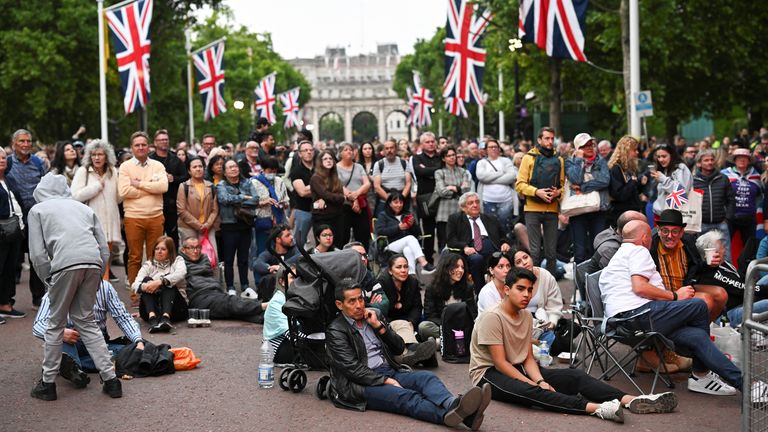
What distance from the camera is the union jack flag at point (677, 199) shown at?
13.5m

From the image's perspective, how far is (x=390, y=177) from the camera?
1633 centimetres

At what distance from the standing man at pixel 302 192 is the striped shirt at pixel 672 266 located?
21.8ft

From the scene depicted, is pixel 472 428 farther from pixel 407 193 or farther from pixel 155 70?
pixel 155 70

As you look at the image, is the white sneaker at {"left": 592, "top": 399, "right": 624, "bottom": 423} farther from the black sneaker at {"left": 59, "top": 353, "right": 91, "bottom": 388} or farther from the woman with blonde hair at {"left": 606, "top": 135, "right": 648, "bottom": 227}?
the woman with blonde hair at {"left": 606, "top": 135, "right": 648, "bottom": 227}

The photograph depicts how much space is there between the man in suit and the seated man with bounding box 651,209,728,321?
3686mm

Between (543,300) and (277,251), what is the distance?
4.09 m

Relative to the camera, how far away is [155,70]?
43.6m

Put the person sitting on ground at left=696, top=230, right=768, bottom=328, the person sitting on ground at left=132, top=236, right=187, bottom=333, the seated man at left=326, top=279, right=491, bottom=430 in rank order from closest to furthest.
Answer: the seated man at left=326, top=279, right=491, bottom=430 → the person sitting on ground at left=696, top=230, right=768, bottom=328 → the person sitting on ground at left=132, top=236, right=187, bottom=333

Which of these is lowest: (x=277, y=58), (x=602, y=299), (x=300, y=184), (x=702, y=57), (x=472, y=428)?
(x=472, y=428)

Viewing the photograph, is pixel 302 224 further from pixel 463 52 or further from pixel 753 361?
pixel 463 52

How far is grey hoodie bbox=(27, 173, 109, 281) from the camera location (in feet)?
28.9

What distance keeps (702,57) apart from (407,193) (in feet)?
77.1

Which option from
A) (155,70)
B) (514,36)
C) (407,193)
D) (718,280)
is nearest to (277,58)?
(155,70)

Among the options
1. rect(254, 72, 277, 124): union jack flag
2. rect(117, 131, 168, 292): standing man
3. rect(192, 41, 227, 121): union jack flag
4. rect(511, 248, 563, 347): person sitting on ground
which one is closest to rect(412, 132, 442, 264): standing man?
rect(117, 131, 168, 292): standing man
